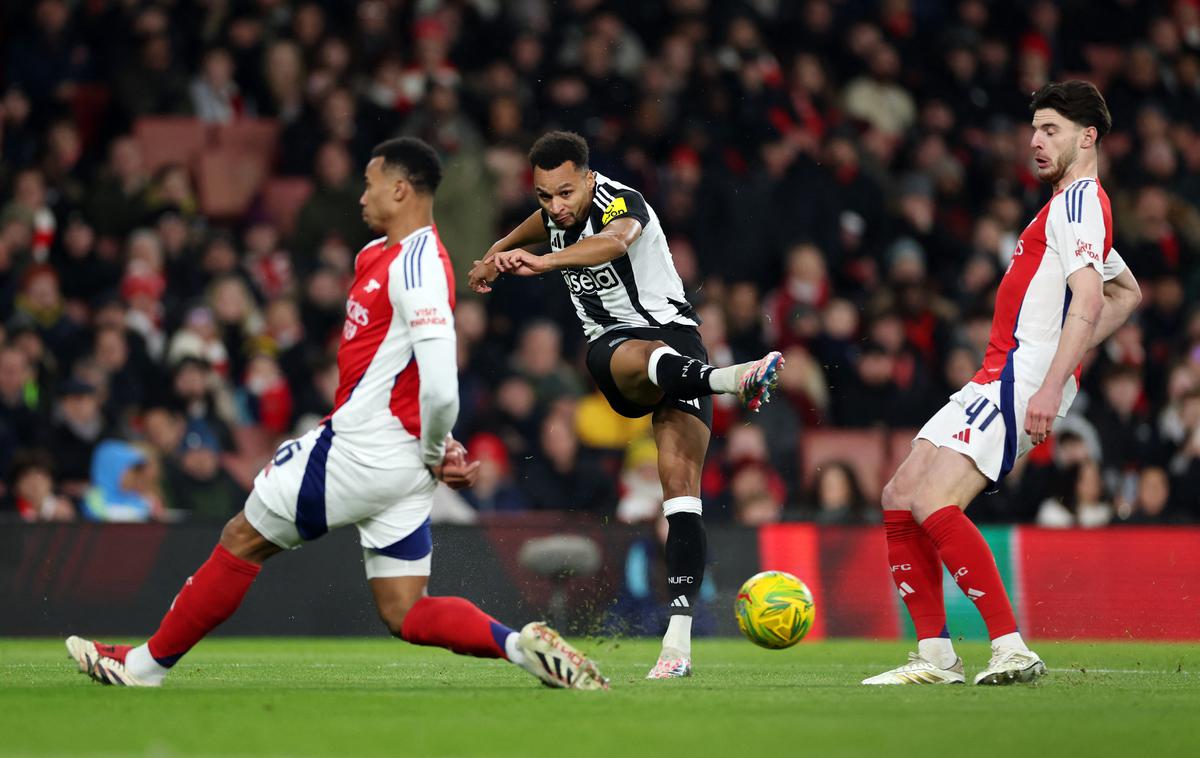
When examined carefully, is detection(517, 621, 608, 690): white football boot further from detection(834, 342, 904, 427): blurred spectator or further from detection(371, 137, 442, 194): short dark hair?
detection(834, 342, 904, 427): blurred spectator

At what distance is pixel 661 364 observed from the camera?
309 inches

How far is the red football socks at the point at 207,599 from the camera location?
21.6ft

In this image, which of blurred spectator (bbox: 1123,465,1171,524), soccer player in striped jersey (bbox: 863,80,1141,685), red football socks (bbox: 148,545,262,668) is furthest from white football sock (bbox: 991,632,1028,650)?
blurred spectator (bbox: 1123,465,1171,524)

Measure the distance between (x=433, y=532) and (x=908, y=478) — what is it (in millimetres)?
4246

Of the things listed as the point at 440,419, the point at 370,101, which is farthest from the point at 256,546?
the point at 370,101

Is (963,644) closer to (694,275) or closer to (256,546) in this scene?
(694,275)

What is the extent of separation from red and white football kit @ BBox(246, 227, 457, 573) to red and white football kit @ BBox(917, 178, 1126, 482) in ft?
7.63

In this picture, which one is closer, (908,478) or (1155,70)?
(908,478)

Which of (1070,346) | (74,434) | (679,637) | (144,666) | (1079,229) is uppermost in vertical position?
(1079,229)

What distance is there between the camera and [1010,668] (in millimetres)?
7207

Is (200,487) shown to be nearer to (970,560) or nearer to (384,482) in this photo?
(384,482)

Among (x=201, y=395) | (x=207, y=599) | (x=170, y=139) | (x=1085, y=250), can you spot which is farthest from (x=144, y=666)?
(x=170, y=139)

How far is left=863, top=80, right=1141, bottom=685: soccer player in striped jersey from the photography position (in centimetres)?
724

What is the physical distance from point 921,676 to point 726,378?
150cm
